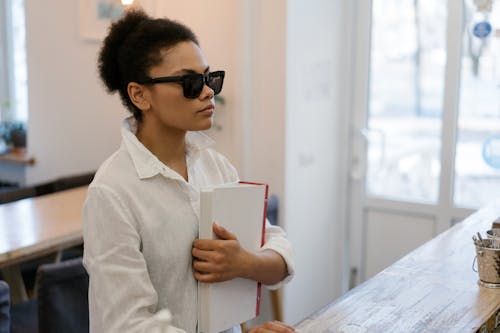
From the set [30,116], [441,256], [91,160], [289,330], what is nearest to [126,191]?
[289,330]

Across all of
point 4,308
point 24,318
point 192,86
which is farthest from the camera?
point 24,318

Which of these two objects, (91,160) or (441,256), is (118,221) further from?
(91,160)

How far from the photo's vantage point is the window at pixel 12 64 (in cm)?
507

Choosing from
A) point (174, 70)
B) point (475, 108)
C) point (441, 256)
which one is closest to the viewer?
point (174, 70)

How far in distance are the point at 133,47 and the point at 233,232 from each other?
43 cm

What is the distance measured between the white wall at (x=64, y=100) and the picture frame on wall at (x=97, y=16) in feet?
0.19

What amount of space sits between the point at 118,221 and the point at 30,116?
11.3ft

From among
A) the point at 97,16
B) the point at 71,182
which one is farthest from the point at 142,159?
the point at 97,16

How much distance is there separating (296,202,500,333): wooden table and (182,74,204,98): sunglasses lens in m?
0.52

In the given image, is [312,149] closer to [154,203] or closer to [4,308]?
[4,308]

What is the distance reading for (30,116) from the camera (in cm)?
451

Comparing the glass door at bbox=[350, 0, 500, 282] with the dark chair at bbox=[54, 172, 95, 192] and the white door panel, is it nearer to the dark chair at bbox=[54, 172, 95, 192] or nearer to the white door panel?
the white door panel

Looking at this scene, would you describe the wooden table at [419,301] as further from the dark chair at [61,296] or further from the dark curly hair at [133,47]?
the dark chair at [61,296]

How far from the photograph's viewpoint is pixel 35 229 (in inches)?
117
